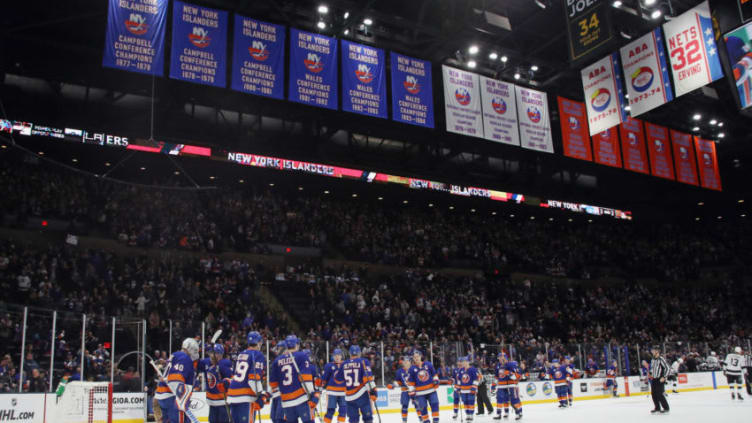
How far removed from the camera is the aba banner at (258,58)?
18484mm

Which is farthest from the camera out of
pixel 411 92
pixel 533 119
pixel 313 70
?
pixel 533 119

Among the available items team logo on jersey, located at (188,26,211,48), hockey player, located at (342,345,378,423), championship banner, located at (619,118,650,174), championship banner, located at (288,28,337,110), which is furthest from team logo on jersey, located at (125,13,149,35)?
championship banner, located at (619,118,650,174)

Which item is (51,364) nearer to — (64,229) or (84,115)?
(64,229)

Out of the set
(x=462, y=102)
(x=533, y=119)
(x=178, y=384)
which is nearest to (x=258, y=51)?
(x=462, y=102)

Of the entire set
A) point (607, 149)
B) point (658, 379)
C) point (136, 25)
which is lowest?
point (658, 379)

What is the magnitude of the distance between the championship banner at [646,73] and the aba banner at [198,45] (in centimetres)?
1197

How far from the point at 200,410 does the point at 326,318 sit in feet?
30.1

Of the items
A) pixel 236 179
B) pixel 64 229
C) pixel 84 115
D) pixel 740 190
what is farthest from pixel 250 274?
pixel 740 190

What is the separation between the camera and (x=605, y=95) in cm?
1836

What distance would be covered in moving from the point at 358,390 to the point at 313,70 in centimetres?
1170

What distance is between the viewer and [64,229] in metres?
22.6

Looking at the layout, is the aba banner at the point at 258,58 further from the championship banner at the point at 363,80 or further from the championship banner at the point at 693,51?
Result: the championship banner at the point at 693,51

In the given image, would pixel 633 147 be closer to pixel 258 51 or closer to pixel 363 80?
pixel 363 80

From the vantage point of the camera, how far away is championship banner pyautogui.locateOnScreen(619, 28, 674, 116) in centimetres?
1667
